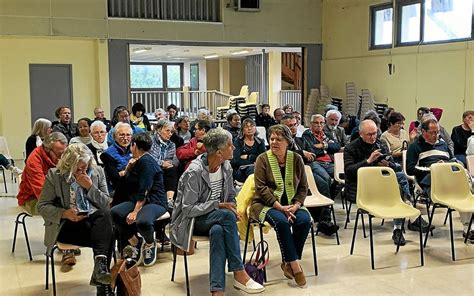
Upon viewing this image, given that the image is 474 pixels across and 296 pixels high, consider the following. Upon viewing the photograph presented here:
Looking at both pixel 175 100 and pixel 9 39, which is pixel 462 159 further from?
pixel 175 100

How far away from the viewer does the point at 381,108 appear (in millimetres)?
9883

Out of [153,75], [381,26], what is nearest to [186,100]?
[153,75]

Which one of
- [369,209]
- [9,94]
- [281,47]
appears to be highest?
[281,47]

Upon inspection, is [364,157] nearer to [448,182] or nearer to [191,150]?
[448,182]

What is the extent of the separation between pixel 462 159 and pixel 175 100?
36.3ft

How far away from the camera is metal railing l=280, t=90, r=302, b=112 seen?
14.6 meters

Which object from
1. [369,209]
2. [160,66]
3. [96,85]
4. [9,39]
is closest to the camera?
[369,209]

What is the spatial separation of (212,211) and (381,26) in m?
7.62

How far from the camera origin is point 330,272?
13.6 feet

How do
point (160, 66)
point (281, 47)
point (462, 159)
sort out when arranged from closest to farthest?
point (462, 159) < point (281, 47) < point (160, 66)

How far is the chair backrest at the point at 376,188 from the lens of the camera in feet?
14.6

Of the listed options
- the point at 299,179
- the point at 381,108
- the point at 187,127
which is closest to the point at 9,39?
the point at 187,127

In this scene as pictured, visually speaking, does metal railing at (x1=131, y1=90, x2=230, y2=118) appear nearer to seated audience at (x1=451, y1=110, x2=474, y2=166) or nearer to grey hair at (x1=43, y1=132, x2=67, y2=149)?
seated audience at (x1=451, y1=110, x2=474, y2=166)

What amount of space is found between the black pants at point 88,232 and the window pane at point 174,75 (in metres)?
18.3
